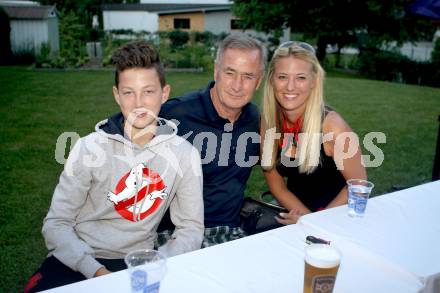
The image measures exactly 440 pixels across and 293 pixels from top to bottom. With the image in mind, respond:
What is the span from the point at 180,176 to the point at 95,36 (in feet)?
99.2

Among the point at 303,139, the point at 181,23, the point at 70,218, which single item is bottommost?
the point at 70,218

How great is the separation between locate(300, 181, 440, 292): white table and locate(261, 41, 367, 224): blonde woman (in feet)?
1.61

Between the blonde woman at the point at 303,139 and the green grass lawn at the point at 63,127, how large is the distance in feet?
7.06

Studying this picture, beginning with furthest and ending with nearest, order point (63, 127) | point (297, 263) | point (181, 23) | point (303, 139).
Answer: point (181, 23), point (63, 127), point (303, 139), point (297, 263)

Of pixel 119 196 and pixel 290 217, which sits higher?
pixel 119 196

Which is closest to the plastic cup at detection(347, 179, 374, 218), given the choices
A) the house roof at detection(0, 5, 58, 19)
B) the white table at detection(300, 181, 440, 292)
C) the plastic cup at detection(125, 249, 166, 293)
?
the white table at detection(300, 181, 440, 292)

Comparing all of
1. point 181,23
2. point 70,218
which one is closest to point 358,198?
point 70,218

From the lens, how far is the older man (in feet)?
9.45

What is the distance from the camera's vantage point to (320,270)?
1.47 meters

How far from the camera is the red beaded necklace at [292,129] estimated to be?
305cm

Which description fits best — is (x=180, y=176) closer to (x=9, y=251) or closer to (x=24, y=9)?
(x=9, y=251)

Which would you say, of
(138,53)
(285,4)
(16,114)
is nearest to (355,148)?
(138,53)

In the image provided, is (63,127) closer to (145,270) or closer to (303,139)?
(303,139)

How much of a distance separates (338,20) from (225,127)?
2140 centimetres
